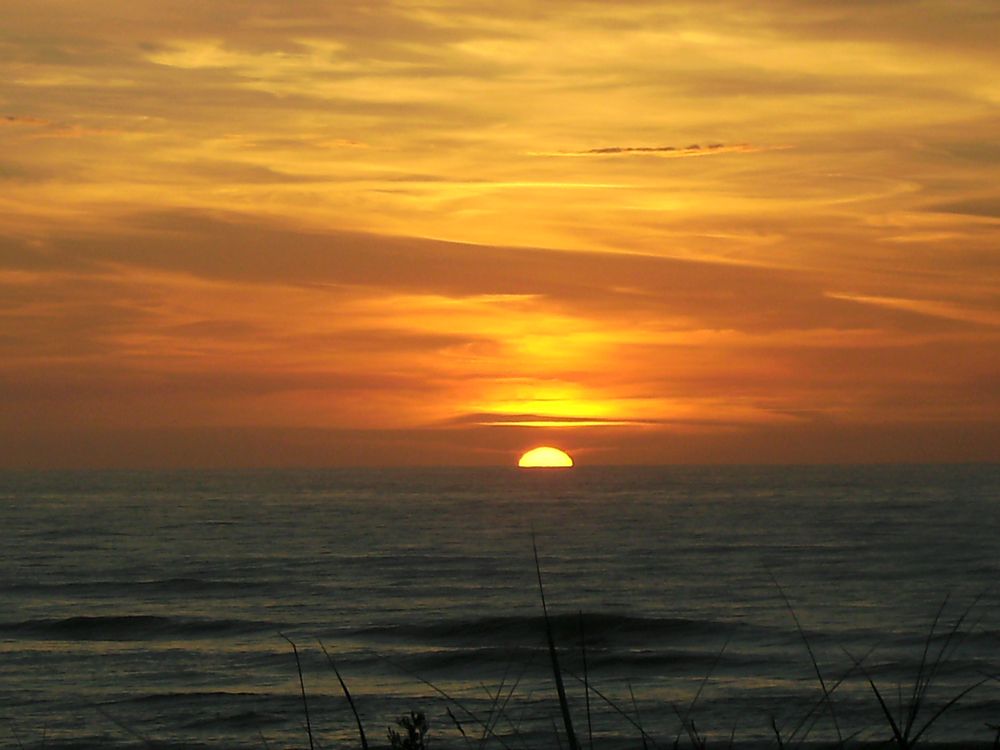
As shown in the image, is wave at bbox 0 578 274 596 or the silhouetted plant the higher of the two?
wave at bbox 0 578 274 596

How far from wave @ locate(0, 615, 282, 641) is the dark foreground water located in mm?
100

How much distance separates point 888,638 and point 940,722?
9.00 metres

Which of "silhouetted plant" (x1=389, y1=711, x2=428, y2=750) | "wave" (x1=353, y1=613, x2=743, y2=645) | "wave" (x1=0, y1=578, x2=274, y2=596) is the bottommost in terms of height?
"silhouetted plant" (x1=389, y1=711, x2=428, y2=750)

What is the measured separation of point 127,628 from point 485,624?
852cm

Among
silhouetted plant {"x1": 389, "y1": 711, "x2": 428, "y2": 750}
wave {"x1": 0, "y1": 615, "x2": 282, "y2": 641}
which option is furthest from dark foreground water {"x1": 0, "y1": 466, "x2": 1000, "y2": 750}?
silhouetted plant {"x1": 389, "y1": 711, "x2": 428, "y2": 750}

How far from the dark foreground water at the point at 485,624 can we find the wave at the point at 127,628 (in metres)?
0.10

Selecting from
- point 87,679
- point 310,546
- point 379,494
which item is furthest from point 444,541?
point 379,494

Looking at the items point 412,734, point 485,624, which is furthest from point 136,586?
point 412,734

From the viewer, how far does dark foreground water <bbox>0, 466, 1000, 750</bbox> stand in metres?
17.2

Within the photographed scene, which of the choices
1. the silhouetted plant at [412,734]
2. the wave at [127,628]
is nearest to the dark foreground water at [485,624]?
the wave at [127,628]

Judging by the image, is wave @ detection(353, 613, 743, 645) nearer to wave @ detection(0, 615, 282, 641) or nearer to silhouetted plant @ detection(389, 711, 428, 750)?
wave @ detection(0, 615, 282, 641)

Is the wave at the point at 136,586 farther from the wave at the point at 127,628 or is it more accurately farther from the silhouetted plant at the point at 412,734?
the silhouetted plant at the point at 412,734

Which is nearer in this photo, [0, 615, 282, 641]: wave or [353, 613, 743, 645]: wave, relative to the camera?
[0, 615, 282, 641]: wave

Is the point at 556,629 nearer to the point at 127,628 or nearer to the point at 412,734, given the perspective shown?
the point at 127,628
